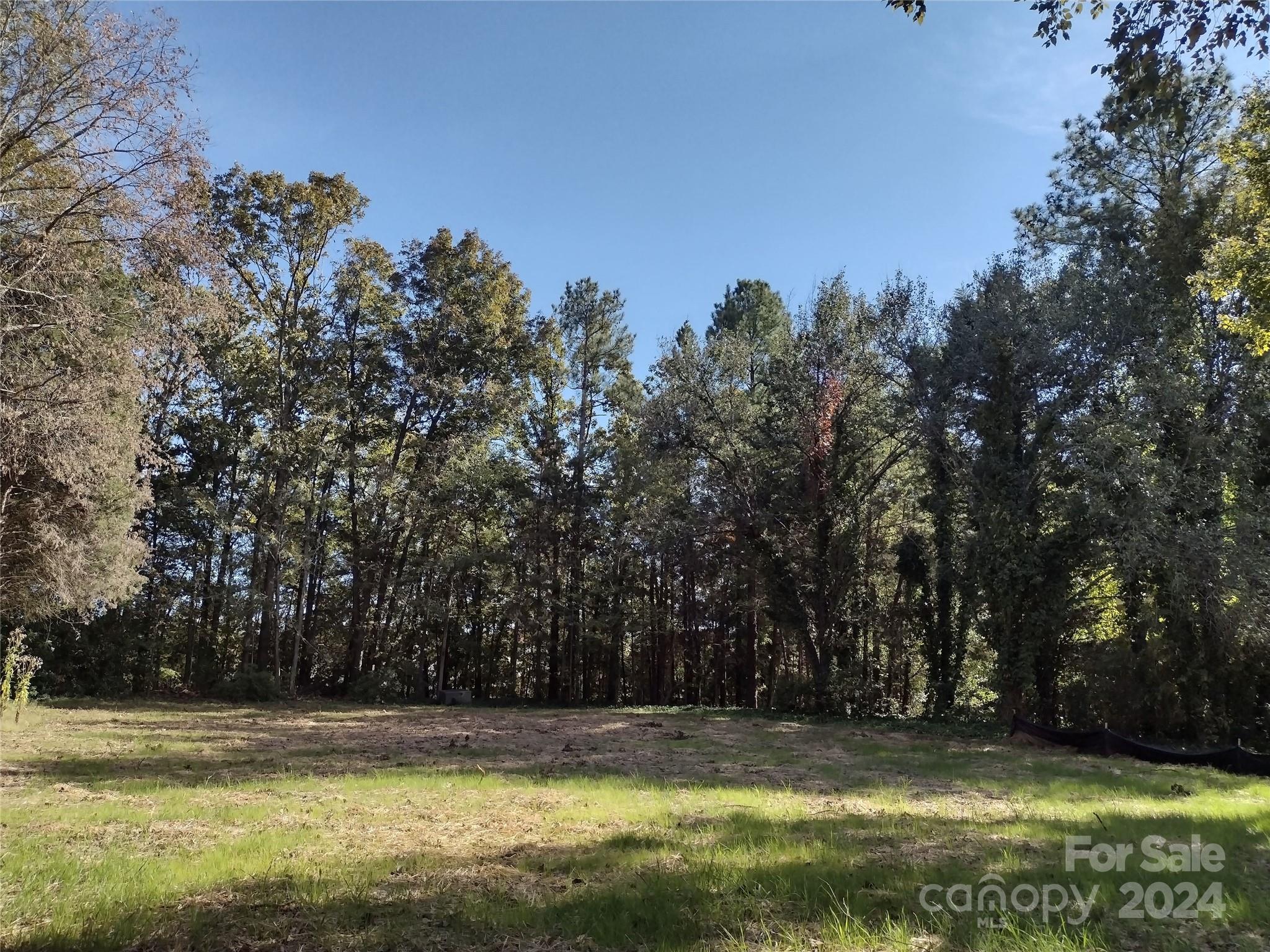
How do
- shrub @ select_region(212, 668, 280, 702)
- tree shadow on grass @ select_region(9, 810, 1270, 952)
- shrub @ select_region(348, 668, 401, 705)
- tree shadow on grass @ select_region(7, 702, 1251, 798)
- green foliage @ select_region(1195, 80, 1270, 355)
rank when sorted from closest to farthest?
tree shadow on grass @ select_region(9, 810, 1270, 952) → tree shadow on grass @ select_region(7, 702, 1251, 798) → green foliage @ select_region(1195, 80, 1270, 355) → shrub @ select_region(212, 668, 280, 702) → shrub @ select_region(348, 668, 401, 705)

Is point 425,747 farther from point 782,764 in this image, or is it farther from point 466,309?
point 466,309

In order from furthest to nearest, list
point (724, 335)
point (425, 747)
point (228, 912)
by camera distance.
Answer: point (724, 335) < point (425, 747) < point (228, 912)

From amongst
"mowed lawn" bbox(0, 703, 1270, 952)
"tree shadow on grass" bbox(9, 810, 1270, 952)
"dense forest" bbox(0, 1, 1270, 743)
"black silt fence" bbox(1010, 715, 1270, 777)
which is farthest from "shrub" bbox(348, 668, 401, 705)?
"tree shadow on grass" bbox(9, 810, 1270, 952)

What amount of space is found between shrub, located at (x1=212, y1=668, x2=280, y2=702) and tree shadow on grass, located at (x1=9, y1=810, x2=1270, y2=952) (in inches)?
769

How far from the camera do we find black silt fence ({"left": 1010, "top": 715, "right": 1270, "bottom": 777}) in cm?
1168

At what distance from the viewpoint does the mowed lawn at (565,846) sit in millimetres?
3631

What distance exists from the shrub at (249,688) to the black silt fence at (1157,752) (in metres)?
20.4

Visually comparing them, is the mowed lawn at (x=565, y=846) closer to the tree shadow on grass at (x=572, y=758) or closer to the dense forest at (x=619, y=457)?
the tree shadow on grass at (x=572, y=758)

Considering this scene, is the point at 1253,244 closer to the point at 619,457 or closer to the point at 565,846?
the point at 565,846

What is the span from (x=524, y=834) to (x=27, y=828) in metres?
3.75

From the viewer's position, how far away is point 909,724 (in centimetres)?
1833

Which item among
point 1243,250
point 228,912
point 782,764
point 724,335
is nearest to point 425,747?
point 782,764

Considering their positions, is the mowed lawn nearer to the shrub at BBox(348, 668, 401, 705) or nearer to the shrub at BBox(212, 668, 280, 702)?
the shrub at BBox(212, 668, 280, 702)

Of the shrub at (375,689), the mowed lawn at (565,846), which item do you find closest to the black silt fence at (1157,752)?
the mowed lawn at (565,846)
